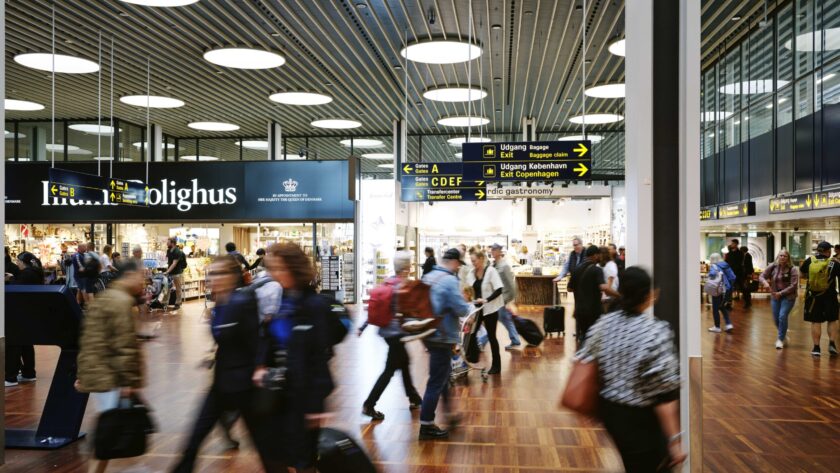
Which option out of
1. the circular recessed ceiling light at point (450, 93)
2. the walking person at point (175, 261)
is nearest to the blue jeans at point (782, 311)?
the circular recessed ceiling light at point (450, 93)

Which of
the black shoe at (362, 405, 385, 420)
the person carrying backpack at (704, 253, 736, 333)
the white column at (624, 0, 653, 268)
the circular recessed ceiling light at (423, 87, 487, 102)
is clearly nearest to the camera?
the white column at (624, 0, 653, 268)

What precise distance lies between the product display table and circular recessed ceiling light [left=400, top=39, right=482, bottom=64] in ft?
23.3

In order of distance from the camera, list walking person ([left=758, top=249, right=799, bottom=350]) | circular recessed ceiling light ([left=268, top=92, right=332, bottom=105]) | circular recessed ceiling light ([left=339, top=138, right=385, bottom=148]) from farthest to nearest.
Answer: circular recessed ceiling light ([left=339, top=138, right=385, bottom=148]) < circular recessed ceiling light ([left=268, top=92, right=332, bottom=105]) < walking person ([left=758, top=249, right=799, bottom=350])

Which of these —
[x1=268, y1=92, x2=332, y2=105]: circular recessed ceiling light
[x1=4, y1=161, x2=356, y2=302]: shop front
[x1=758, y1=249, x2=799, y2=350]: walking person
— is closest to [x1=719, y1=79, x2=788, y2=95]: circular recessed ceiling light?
[x1=758, y1=249, x2=799, y2=350]: walking person

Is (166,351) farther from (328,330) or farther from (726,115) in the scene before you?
(726,115)

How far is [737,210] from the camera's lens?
14.8 m

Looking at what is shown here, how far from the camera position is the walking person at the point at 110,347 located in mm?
3967

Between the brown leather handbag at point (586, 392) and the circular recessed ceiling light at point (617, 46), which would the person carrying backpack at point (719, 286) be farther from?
the brown leather handbag at point (586, 392)

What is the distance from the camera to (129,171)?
1741 centimetres

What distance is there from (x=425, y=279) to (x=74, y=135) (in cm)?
1751

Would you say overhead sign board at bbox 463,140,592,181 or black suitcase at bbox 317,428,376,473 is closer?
black suitcase at bbox 317,428,376,473

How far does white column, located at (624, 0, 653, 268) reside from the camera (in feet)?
14.9

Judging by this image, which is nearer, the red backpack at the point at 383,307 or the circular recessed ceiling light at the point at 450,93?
the red backpack at the point at 383,307

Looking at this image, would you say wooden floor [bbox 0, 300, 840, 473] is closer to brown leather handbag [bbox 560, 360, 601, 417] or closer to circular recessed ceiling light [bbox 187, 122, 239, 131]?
brown leather handbag [bbox 560, 360, 601, 417]
